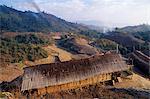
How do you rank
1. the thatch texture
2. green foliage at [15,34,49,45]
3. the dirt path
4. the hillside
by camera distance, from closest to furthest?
the dirt path < the thatch texture < the hillside < green foliage at [15,34,49,45]

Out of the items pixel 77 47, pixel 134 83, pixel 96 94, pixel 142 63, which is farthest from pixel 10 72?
pixel 77 47

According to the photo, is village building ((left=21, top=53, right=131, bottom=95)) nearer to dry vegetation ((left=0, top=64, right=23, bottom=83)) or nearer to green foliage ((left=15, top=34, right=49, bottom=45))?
dry vegetation ((left=0, top=64, right=23, bottom=83))

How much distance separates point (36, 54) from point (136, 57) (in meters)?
11.4

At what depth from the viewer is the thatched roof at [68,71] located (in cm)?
1953

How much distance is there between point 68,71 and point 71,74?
0.29 meters

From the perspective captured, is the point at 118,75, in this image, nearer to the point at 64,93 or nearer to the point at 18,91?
the point at 64,93

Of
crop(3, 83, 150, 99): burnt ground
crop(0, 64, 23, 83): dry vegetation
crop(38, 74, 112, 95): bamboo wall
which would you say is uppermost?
crop(38, 74, 112, 95): bamboo wall

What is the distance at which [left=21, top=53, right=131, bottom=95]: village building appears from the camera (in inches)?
769

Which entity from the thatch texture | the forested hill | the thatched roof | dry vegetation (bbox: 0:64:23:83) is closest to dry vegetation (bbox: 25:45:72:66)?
dry vegetation (bbox: 0:64:23:83)

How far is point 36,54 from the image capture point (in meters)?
35.2

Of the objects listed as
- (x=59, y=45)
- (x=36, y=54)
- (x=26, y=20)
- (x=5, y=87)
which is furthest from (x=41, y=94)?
(x=26, y=20)

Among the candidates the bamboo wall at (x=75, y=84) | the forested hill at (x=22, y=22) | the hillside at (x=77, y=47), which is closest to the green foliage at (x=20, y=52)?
the hillside at (x=77, y=47)

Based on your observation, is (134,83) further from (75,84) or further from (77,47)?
(77,47)

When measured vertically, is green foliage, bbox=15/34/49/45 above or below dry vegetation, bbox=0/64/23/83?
above
